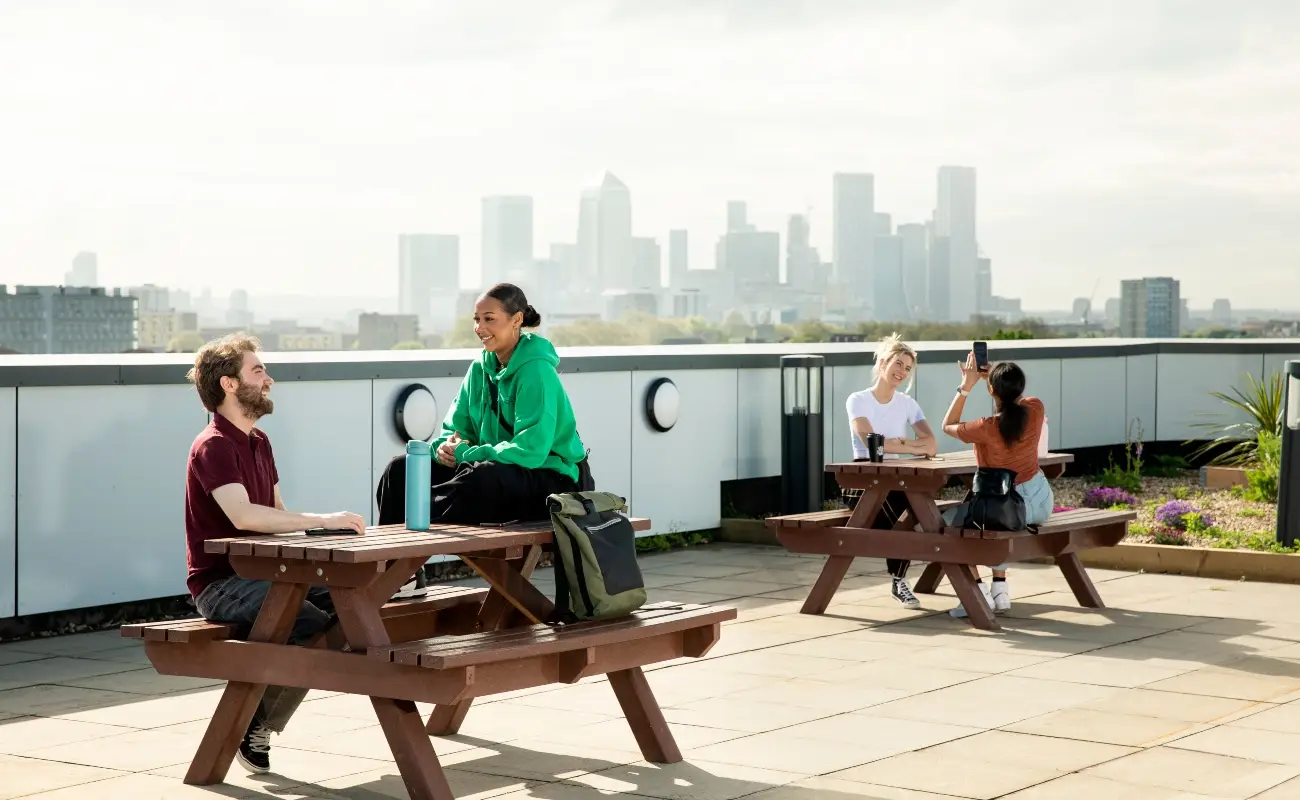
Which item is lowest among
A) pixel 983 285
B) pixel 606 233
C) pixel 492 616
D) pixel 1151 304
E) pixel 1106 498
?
pixel 1106 498

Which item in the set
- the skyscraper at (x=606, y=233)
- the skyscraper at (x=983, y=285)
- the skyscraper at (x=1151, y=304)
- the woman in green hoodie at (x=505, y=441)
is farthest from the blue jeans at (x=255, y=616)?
the skyscraper at (x=606, y=233)

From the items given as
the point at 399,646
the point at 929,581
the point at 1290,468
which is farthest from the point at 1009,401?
the point at 399,646

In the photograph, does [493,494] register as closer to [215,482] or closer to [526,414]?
[526,414]

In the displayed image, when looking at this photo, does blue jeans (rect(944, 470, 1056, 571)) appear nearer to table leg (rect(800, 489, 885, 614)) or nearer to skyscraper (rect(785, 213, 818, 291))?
table leg (rect(800, 489, 885, 614))

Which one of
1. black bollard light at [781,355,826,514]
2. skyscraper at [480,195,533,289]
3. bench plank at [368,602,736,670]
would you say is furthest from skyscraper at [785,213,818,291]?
bench plank at [368,602,736,670]

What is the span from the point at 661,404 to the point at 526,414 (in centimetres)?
581

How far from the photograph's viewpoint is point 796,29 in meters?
103

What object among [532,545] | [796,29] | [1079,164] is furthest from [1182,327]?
[796,29]

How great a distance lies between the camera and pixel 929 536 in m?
8.53

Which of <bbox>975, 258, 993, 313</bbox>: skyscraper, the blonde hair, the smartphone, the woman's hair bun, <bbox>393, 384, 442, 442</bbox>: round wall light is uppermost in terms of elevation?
<bbox>975, 258, 993, 313</bbox>: skyscraper

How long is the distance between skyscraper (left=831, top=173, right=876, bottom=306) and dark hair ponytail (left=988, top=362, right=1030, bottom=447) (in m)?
78.3

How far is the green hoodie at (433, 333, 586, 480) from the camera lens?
232 inches

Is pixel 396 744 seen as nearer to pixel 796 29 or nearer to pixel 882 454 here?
pixel 882 454

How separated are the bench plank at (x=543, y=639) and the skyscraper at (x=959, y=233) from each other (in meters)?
69.1
